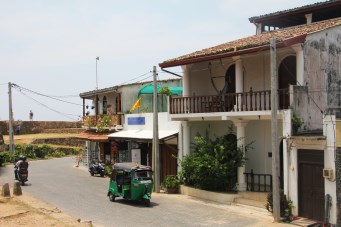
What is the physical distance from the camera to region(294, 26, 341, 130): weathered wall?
54.3 feet

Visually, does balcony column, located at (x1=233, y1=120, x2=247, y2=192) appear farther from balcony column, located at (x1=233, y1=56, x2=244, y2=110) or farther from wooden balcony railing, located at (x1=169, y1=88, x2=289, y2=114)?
balcony column, located at (x1=233, y1=56, x2=244, y2=110)

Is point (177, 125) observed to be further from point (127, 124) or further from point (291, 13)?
point (291, 13)

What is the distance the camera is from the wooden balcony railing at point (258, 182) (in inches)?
749

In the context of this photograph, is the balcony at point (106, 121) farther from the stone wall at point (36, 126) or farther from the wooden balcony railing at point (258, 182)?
the stone wall at point (36, 126)

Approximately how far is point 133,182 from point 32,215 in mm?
4227

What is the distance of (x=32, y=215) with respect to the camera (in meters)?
15.4

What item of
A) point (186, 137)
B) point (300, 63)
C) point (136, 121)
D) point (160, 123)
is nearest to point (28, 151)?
point (136, 121)

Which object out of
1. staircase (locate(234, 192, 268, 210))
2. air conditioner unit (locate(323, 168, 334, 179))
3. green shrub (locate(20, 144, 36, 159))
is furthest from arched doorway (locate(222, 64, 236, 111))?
green shrub (locate(20, 144, 36, 159))

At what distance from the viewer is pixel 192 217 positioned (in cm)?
1599

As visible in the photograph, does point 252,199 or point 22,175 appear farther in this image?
point 22,175

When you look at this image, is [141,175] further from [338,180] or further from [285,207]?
[338,180]

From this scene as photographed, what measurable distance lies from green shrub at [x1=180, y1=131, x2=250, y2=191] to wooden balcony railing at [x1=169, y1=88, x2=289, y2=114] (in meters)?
1.53

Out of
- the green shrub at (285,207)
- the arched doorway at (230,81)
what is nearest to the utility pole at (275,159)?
the green shrub at (285,207)

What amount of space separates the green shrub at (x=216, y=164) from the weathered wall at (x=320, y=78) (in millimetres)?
3740
